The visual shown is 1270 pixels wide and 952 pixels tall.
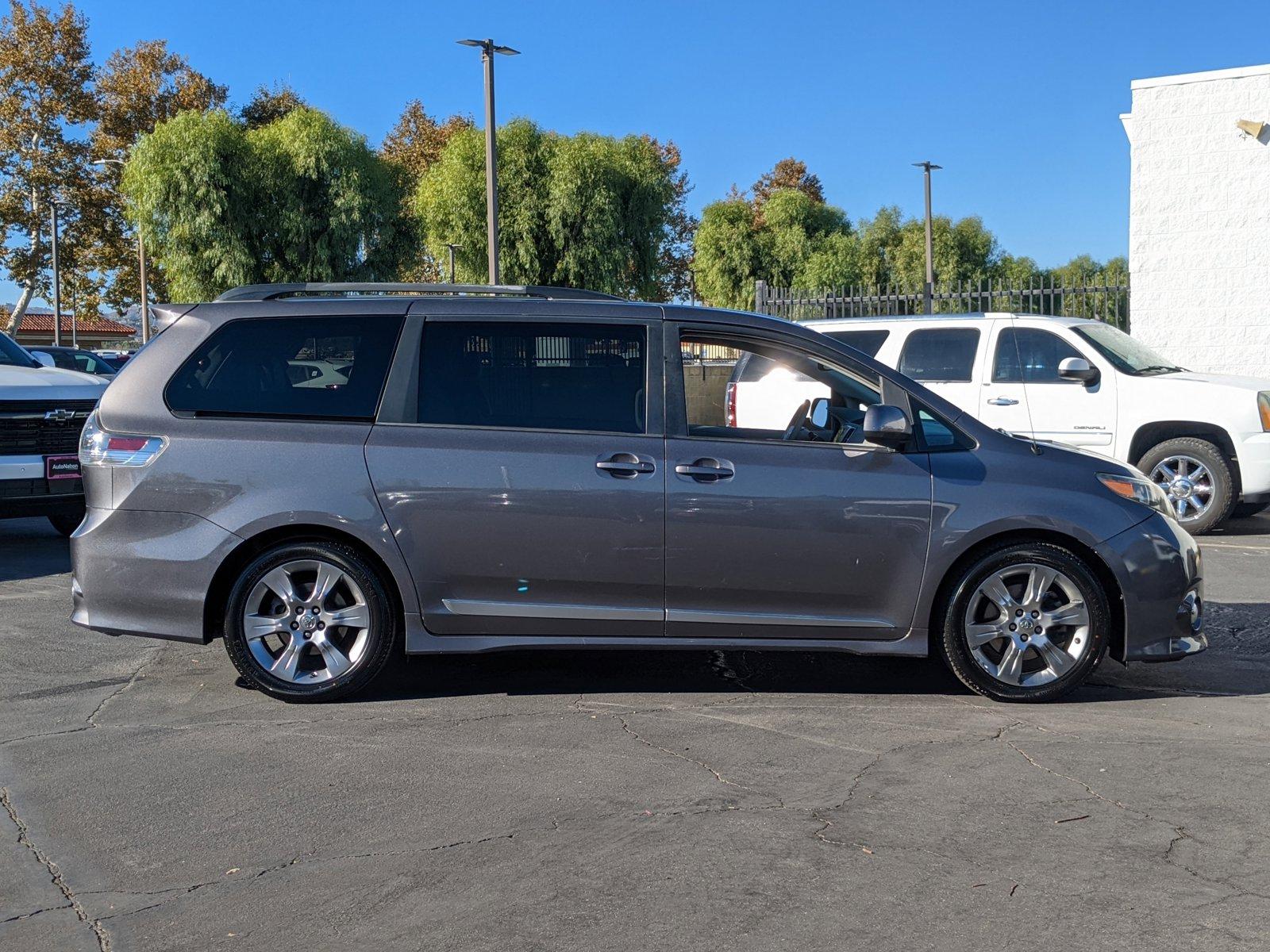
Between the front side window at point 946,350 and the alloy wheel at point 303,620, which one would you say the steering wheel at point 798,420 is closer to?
the alloy wheel at point 303,620

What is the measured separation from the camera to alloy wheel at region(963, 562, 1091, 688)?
18.5 ft

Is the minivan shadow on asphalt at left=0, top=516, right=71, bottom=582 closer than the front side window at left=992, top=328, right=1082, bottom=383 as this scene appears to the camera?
Yes

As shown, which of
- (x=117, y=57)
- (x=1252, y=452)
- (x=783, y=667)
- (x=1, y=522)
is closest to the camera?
(x=783, y=667)

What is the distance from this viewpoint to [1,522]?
43.1 feet

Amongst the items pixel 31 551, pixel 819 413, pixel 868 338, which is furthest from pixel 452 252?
pixel 819 413

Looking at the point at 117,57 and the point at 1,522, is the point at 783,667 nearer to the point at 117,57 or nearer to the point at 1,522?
the point at 1,522

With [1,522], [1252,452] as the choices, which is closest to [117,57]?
[1,522]

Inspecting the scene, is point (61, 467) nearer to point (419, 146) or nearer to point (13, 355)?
point (13, 355)

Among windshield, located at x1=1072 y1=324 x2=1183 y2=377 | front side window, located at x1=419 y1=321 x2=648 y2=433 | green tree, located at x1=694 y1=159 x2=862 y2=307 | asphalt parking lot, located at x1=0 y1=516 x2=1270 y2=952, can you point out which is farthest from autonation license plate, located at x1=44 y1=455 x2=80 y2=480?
green tree, located at x1=694 y1=159 x2=862 y2=307

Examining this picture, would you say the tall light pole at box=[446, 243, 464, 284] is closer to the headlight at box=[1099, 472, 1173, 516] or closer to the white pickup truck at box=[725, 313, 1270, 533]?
the white pickup truck at box=[725, 313, 1270, 533]

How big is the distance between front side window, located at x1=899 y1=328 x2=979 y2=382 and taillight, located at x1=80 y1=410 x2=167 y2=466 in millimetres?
7356

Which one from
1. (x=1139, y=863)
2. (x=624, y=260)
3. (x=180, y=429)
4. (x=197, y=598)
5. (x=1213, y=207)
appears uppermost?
(x=624, y=260)

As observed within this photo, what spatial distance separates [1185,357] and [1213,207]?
203 centimetres

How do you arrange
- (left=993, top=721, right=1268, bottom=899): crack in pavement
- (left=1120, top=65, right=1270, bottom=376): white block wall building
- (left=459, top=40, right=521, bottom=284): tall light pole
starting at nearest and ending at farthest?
(left=993, top=721, right=1268, bottom=899): crack in pavement
(left=1120, top=65, right=1270, bottom=376): white block wall building
(left=459, top=40, right=521, bottom=284): tall light pole
